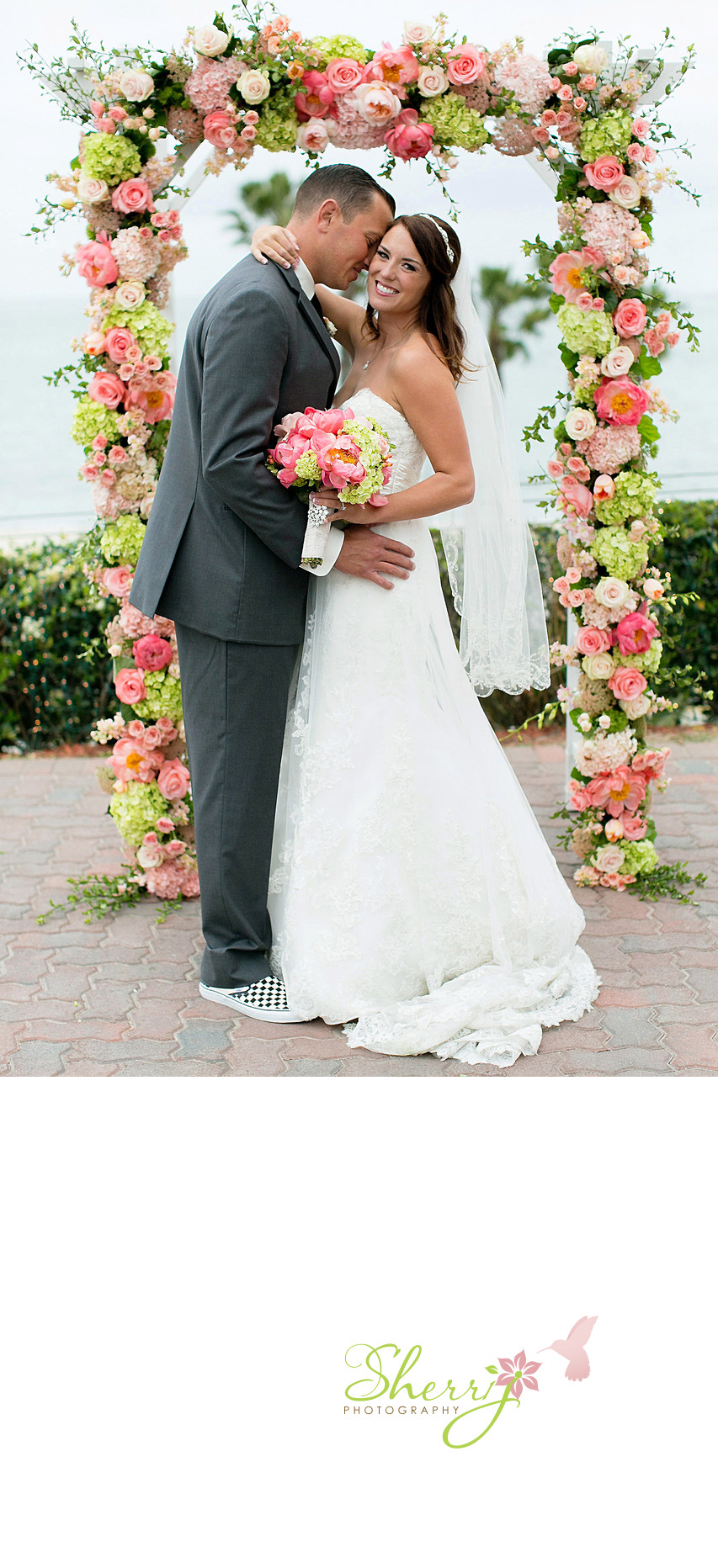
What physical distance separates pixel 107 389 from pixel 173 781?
4.60 ft

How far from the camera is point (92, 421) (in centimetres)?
427

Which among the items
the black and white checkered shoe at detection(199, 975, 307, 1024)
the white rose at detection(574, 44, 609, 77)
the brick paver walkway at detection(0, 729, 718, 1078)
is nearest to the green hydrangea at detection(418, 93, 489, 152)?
the white rose at detection(574, 44, 609, 77)

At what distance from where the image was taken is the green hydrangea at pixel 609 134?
406 centimetres

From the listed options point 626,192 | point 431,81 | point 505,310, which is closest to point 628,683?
point 626,192

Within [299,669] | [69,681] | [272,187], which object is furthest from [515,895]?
[272,187]

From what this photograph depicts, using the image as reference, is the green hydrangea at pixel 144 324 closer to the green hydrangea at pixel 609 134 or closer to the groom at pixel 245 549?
the groom at pixel 245 549

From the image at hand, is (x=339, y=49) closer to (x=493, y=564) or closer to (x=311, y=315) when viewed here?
(x=311, y=315)

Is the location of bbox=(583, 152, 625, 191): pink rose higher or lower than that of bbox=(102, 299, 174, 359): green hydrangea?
higher

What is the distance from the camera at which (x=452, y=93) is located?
159 inches

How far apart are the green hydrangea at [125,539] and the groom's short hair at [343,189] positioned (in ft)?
4.33

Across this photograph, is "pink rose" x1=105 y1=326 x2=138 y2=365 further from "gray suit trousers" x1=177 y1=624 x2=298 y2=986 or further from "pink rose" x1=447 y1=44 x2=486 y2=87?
"pink rose" x1=447 y1=44 x2=486 y2=87

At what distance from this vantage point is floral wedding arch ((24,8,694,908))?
13.0 ft

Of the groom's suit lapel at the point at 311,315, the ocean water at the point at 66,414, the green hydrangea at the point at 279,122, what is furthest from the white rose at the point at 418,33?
the ocean water at the point at 66,414

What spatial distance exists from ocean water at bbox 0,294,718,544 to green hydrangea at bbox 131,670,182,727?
1763 mm
